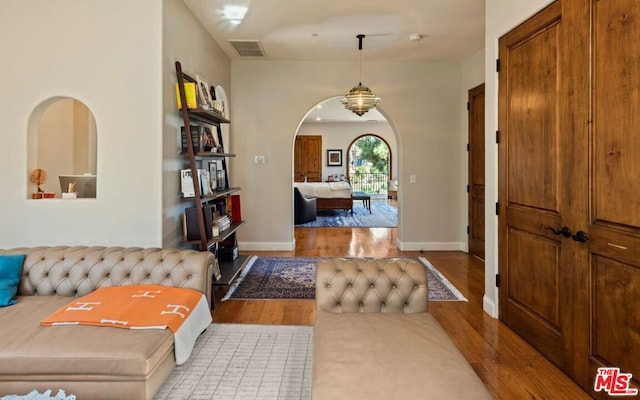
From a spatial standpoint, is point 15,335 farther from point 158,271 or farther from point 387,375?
point 387,375

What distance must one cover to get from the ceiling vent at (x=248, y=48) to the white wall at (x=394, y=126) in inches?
13.0

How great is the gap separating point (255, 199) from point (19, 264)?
3.45 metres

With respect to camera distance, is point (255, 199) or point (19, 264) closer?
point (19, 264)

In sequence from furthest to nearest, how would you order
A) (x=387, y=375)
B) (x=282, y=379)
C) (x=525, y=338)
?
(x=525, y=338)
(x=282, y=379)
(x=387, y=375)

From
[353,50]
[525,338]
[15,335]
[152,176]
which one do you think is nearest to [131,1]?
[152,176]

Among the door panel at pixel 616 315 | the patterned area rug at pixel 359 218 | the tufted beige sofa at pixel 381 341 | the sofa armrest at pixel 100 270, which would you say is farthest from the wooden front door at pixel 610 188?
the patterned area rug at pixel 359 218

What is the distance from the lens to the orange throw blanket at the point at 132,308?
6.39 feet

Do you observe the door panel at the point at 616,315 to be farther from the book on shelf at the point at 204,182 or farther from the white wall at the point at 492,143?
the book on shelf at the point at 204,182

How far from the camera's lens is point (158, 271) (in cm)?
251

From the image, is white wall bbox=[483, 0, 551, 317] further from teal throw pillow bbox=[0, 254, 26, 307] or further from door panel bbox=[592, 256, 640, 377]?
teal throw pillow bbox=[0, 254, 26, 307]

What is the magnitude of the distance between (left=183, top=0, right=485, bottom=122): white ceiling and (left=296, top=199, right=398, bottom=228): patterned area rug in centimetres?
373

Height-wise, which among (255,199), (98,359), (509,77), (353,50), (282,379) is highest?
(353,50)

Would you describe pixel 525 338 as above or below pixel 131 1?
below

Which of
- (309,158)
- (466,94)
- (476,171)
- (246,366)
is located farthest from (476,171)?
(309,158)
